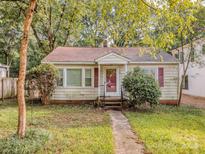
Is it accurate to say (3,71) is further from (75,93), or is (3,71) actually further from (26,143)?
(26,143)

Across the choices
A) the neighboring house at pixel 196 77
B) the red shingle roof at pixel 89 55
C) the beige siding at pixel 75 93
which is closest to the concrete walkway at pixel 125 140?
the beige siding at pixel 75 93

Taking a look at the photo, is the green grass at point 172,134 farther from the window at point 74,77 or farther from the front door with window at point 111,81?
the window at point 74,77

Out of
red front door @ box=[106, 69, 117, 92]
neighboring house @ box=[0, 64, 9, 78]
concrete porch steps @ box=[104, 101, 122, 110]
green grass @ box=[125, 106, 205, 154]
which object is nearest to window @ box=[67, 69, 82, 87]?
red front door @ box=[106, 69, 117, 92]

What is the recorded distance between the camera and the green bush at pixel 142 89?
1118cm

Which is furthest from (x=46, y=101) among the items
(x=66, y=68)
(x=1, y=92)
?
(x=1, y=92)

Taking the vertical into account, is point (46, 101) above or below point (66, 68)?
below

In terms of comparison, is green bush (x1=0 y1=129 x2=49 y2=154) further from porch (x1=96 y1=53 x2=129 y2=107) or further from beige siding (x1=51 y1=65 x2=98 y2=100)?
beige siding (x1=51 y1=65 x2=98 y2=100)

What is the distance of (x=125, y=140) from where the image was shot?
618 centimetres

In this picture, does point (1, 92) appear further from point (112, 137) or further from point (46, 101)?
point (112, 137)

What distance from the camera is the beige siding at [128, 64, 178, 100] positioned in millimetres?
14008

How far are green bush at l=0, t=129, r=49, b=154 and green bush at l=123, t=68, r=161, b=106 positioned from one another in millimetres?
6837

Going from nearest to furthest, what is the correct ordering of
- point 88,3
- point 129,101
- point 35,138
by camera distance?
point 35,138 < point 88,3 < point 129,101

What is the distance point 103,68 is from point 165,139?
27.6 ft

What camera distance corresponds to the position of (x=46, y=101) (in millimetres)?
13422
